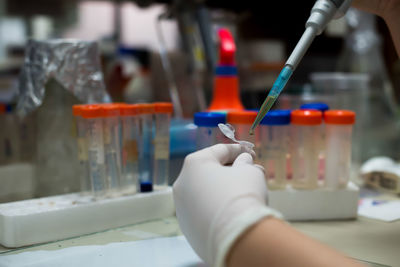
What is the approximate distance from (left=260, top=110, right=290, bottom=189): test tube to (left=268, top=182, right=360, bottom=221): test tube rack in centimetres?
3

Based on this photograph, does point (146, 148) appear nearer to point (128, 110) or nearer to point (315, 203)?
point (128, 110)

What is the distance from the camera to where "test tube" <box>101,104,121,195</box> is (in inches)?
30.9

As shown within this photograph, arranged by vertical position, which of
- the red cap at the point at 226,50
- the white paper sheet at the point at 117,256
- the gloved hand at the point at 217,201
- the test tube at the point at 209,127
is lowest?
the white paper sheet at the point at 117,256

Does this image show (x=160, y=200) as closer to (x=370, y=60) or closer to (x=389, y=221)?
(x=389, y=221)

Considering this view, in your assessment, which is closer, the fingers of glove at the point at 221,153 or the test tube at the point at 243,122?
the fingers of glove at the point at 221,153

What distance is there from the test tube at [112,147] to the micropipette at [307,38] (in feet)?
0.93

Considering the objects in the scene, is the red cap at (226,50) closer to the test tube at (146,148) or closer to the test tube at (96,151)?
the test tube at (146,148)

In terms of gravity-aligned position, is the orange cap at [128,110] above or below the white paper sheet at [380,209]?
above

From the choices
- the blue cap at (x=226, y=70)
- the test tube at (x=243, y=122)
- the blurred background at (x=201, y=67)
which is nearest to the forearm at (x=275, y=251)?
the test tube at (x=243, y=122)

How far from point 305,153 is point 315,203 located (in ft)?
0.34

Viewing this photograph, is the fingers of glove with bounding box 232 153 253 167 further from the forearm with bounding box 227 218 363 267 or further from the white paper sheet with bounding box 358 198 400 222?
the white paper sheet with bounding box 358 198 400 222

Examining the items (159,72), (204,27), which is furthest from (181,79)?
(204,27)

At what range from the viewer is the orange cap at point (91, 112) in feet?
2.46

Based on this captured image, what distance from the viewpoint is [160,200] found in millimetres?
832
